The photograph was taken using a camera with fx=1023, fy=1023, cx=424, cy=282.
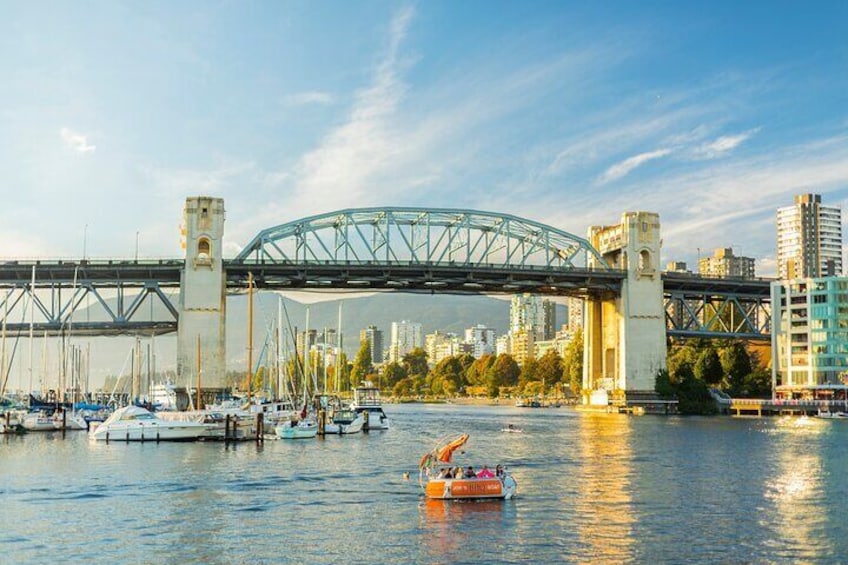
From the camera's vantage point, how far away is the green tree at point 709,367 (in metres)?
151

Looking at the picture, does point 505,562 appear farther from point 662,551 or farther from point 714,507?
point 714,507

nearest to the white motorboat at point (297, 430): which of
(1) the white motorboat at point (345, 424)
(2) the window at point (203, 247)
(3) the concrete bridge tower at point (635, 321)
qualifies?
(1) the white motorboat at point (345, 424)

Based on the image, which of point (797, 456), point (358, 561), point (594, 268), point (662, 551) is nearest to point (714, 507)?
point (662, 551)

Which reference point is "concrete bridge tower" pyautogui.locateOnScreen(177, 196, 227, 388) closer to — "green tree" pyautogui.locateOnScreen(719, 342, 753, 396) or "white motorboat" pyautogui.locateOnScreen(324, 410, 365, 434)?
"white motorboat" pyautogui.locateOnScreen(324, 410, 365, 434)

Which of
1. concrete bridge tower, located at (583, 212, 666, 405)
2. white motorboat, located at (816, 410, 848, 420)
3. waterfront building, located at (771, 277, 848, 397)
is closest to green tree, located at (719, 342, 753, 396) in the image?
waterfront building, located at (771, 277, 848, 397)

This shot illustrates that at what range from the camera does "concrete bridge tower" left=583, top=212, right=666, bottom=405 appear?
129 metres

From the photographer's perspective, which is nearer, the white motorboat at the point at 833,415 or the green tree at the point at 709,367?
the white motorboat at the point at 833,415

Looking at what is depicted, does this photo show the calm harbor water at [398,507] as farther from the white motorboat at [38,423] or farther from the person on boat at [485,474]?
the white motorboat at [38,423]

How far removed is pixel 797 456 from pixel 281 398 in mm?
56470

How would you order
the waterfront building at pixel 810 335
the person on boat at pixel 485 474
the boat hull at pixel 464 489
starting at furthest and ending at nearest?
the waterfront building at pixel 810 335
the person on boat at pixel 485 474
the boat hull at pixel 464 489

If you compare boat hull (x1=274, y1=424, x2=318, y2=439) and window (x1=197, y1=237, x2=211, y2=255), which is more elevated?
window (x1=197, y1=237, x2=211, y2=255)

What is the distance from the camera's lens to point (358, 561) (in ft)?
106

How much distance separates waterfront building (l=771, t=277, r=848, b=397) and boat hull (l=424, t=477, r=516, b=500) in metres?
105

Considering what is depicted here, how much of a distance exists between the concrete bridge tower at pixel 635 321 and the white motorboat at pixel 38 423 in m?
68.9
